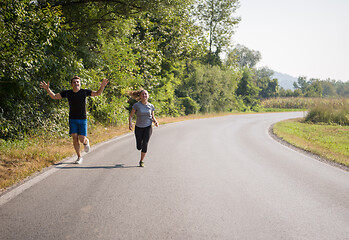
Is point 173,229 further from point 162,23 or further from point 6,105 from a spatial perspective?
point 162,23

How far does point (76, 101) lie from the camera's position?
648 cm

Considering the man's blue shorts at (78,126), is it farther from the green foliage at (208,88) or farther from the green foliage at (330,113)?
the green foliage at (208,88)

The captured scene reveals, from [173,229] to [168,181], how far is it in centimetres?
214

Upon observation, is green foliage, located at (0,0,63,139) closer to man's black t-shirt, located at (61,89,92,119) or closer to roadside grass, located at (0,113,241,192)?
roadside grass, located at (0,113,241,192)

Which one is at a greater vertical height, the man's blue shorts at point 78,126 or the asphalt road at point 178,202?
the man's blue shorts at point 78,126

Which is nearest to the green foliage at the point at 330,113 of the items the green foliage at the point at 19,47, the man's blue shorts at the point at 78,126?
the man's blue shorts at the point at 78,126

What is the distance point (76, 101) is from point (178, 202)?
348 cm

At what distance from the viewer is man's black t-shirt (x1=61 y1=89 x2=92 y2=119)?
647 cm

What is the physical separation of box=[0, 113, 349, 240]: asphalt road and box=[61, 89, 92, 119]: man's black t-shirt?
121cm

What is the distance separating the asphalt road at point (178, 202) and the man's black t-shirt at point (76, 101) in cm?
121

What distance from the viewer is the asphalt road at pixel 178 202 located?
11.3 feet

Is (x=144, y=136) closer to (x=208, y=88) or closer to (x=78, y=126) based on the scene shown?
(x=78, y=126)

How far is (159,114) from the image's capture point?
24609 mm

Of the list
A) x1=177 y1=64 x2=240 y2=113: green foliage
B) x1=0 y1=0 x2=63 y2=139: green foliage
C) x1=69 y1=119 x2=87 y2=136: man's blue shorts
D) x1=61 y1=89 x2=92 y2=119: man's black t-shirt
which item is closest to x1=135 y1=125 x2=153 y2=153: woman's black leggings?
x1=69 y1=119 x2=87 y2=136: man's blue shorts
